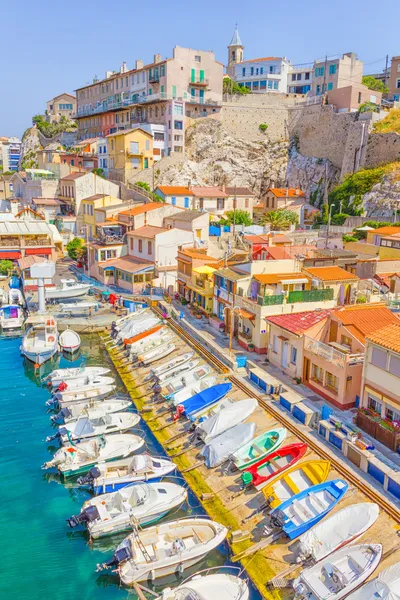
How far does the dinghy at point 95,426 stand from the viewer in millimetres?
24406

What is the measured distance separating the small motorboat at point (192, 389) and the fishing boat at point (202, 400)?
0.60 m

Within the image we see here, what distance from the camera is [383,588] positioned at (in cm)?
1359

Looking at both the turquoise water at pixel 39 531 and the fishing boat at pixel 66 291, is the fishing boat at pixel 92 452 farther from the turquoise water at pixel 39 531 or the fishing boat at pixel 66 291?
the fishing boat at pixel 66 291

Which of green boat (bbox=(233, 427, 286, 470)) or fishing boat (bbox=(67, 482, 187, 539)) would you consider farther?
green boat (bbox=(233, 427, 286, 470))

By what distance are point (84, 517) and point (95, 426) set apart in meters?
6.66

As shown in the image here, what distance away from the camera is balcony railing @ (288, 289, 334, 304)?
103 feet

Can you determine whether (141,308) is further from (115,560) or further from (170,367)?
(115,560)

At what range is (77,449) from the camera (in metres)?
23.0

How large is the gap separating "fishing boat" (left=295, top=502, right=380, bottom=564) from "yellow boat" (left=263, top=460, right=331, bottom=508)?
6.09ft

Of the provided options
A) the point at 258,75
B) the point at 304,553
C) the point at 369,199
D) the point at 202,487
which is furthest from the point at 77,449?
the point at 258,75

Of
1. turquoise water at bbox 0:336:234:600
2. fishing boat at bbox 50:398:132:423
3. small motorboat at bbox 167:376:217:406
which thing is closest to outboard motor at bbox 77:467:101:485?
turquoise water at bbox 0:336:234:600

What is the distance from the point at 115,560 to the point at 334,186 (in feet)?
220

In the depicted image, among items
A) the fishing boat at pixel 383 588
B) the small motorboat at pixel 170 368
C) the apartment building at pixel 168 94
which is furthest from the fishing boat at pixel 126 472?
the apartment building at pixel 168 94

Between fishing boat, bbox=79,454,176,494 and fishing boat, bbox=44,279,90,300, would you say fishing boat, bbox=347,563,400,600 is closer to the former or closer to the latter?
fishing boat, bbox=79,454,176,494
